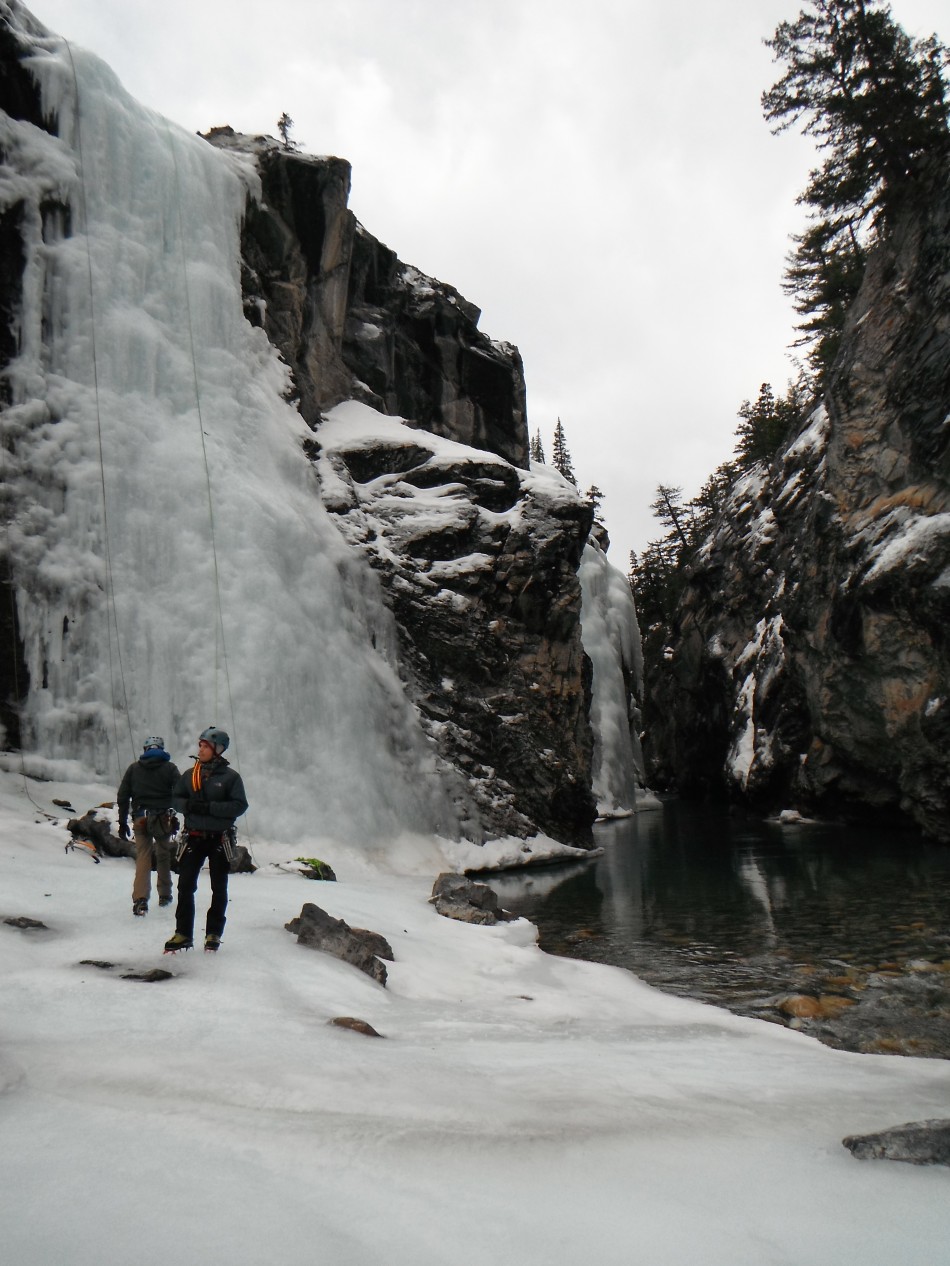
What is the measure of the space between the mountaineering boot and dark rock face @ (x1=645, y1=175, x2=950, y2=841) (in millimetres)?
18324

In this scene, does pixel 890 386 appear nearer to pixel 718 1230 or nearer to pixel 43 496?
pixel 43 496

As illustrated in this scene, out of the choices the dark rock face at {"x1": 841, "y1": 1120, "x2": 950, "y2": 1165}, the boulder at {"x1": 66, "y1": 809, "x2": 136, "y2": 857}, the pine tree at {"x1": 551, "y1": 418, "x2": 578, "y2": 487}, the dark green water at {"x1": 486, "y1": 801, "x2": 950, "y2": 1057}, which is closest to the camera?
the dark rock face at {"x1": 841, "y1": 1120, "x2": 950, "y2": 1165}

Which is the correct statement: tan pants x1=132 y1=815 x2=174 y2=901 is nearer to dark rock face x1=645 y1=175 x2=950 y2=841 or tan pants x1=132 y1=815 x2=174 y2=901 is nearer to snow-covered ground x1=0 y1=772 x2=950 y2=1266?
snow-covered ground x1=0 y1=772 x2=950 y2=1266

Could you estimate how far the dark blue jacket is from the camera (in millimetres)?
6555

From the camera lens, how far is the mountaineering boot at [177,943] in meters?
6.27

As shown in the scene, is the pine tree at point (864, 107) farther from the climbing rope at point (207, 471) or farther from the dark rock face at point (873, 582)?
the climbing rope at point (207, 471)

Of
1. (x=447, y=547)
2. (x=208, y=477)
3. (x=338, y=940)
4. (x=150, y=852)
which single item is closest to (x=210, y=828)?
(x=338, y=940)

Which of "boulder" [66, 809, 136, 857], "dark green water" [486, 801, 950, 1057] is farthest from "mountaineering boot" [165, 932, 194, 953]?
"boulder" [66, 809, 136, 857]

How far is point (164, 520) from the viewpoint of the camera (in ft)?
54.3

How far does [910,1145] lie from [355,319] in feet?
96.6

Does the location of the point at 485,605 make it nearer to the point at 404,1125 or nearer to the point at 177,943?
the point at 177,943

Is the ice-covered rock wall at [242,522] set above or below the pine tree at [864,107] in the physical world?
below

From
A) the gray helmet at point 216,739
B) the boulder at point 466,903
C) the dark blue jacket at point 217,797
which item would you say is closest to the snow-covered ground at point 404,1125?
the dark blue jacket at point 217,797

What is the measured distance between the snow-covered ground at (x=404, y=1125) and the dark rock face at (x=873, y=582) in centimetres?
1655
